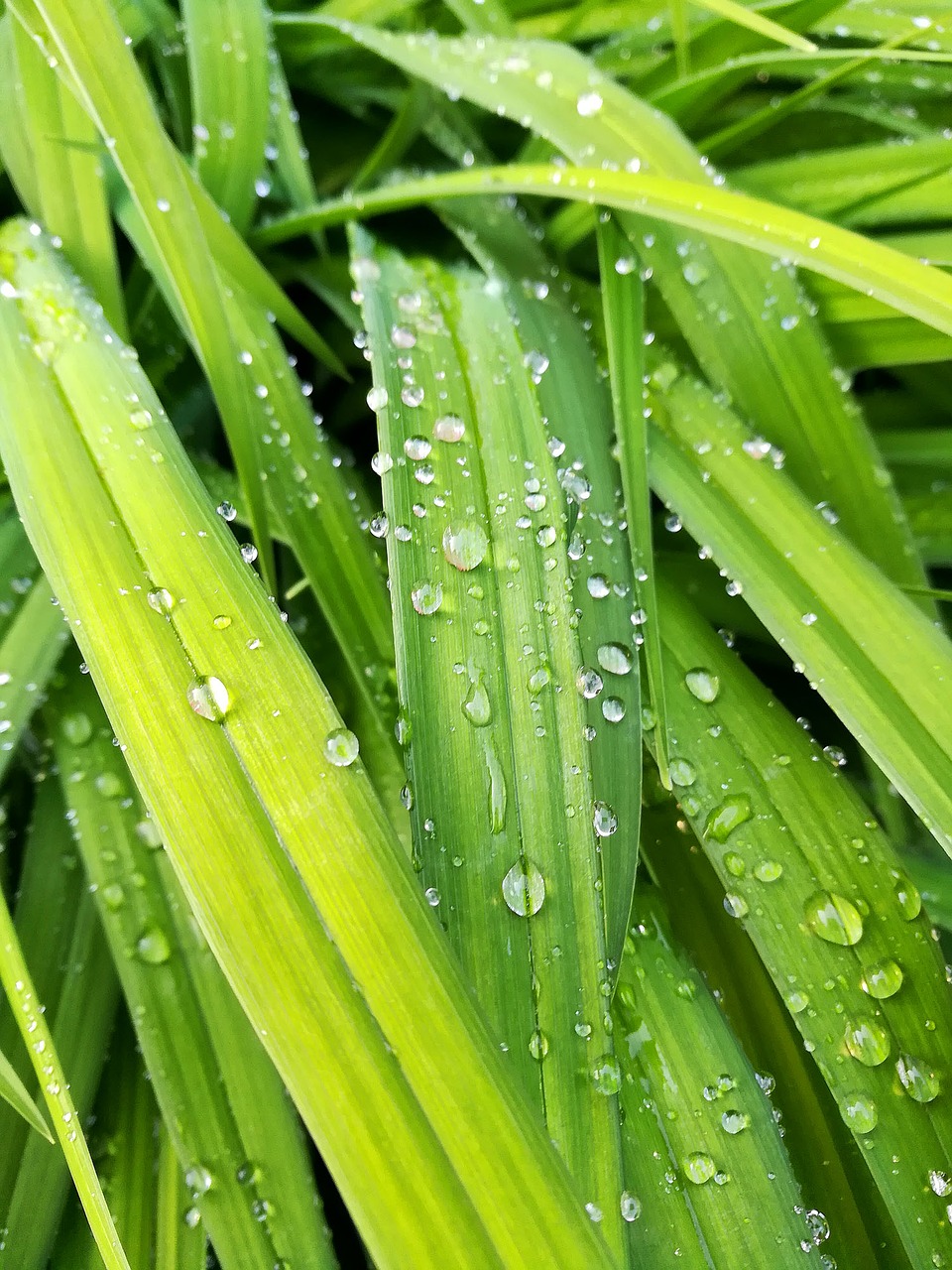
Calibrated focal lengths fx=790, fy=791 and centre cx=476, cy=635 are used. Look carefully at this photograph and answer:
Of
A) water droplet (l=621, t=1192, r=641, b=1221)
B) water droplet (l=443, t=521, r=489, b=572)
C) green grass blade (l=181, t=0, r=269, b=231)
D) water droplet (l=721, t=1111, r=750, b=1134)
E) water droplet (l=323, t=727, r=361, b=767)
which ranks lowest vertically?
water droplet (l=621, t=1192, r=641, b=1221)

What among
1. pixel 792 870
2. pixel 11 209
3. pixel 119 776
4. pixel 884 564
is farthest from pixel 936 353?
pixel 11 209

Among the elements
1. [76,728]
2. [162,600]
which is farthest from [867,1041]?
[76,728]

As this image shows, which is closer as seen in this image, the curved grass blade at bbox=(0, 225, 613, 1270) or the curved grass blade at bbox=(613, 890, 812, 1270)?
the curved grass blade at bbox=(0, 225, 613, 1270)

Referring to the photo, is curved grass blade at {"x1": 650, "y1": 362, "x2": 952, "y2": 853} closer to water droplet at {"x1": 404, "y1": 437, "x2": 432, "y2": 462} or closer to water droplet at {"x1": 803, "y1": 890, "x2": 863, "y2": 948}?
water droplet at {"x1": 803, "y1": 890, "x2": 863, "y2": 948}

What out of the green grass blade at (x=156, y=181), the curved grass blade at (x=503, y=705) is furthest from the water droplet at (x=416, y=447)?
the green grass blade at (x=156, y=181)

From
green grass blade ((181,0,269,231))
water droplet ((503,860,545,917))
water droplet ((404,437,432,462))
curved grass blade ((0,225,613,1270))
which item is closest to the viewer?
curved grass blade ((0,225,613,1270))

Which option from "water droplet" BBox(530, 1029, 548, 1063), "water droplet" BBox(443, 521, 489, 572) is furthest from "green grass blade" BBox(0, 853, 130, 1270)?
"water droplet" BBox(443, 521, 489, 572)

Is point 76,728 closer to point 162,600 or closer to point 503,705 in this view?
point 162,600
